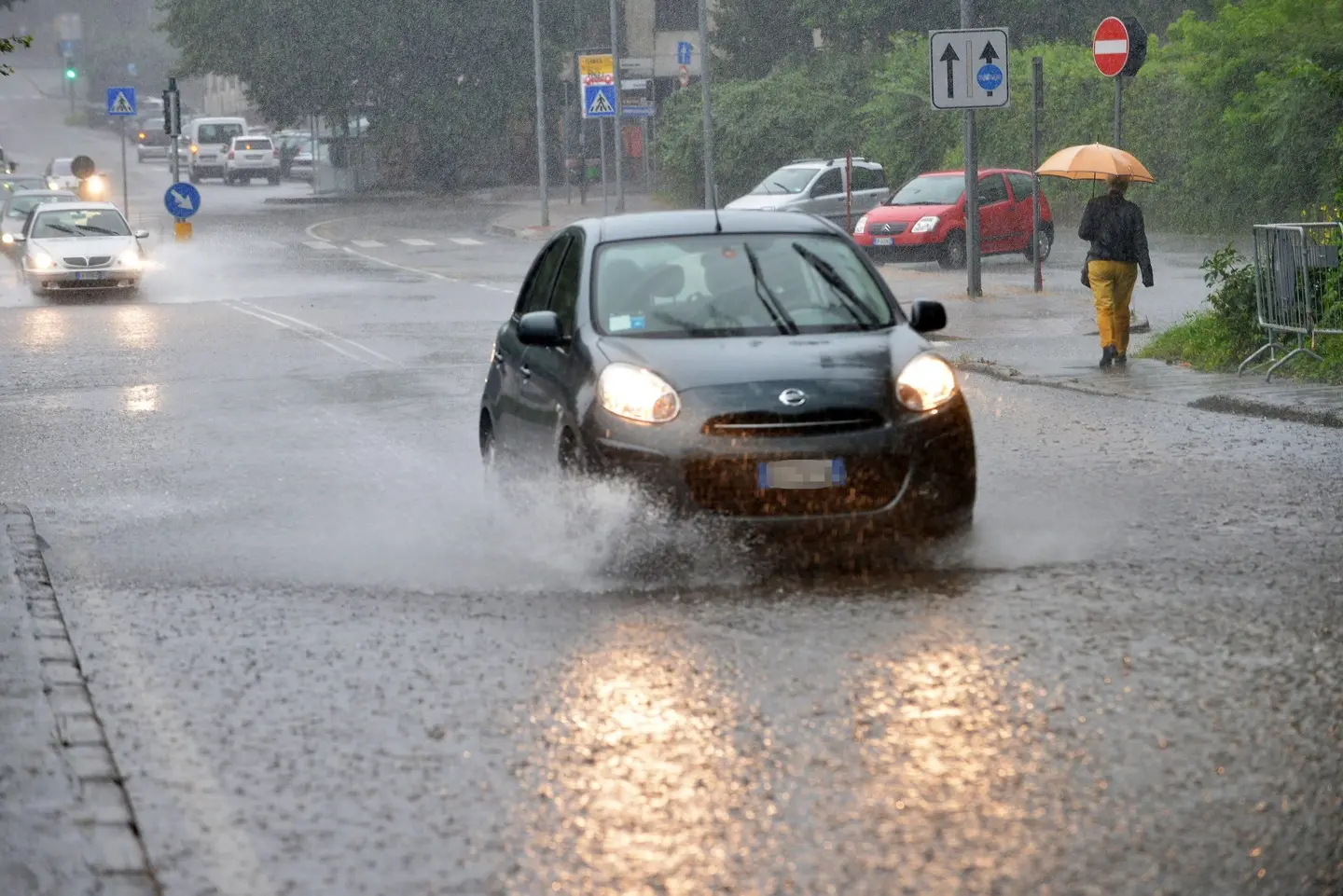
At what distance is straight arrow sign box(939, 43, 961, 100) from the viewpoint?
24.1m

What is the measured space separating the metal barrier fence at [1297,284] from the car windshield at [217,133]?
64.9 meters

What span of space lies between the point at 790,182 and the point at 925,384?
103ft

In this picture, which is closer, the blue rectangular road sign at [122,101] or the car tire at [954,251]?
the car tire at [954,251]

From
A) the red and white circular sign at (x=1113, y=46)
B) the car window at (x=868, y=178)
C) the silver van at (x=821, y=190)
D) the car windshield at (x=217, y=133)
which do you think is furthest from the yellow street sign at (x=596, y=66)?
the car windshield at (x=217, y=133)

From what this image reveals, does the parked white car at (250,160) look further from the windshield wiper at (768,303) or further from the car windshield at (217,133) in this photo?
the windshield wiper at (768,303)

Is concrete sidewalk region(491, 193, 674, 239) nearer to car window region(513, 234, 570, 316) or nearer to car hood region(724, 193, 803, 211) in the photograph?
car hood region(724, 193, 803, 211)

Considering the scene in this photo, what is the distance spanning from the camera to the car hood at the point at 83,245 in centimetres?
3078

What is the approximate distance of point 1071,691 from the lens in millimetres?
6570

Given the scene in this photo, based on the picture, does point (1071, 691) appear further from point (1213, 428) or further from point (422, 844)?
point (1213, 428)

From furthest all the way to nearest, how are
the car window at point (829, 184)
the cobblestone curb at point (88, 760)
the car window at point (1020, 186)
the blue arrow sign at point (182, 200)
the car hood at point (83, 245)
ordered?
the blue arrow sign at point (182, 200) < the car window at point (829, 184) < the car window at point (1020, 186) < the car hood at point (83, 245) < the cobblestone curb at point (88, 760)

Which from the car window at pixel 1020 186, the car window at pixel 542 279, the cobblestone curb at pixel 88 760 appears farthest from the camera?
the car window at pixel 1020 186

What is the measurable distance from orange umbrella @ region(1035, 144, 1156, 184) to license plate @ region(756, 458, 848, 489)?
11.4 meters

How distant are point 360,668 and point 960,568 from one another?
2.67m

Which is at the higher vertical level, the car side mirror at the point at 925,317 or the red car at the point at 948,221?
the car side mirror at the point at 925,317
